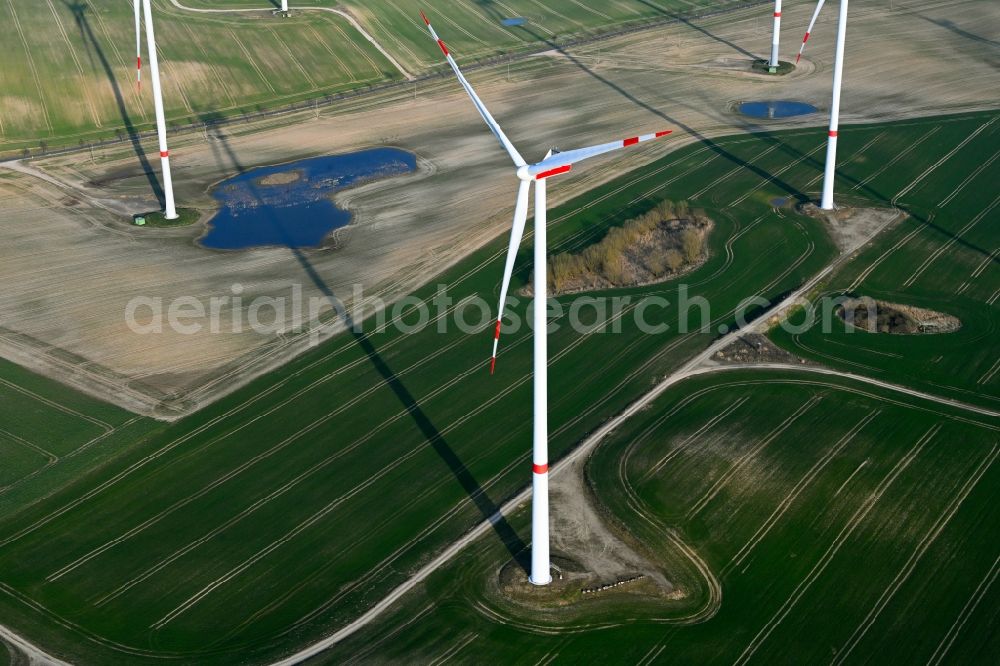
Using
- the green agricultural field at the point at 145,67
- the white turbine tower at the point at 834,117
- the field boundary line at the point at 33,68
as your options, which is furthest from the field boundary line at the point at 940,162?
the field boundary line at the point at 33,68

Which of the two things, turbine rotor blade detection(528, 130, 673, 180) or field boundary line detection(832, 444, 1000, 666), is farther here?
field boundary line detection(832, 444, 1000, 666)

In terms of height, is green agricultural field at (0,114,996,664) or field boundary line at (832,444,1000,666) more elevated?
green agricultural field at (0,114,996,664)

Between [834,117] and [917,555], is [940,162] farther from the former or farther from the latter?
[917,555]

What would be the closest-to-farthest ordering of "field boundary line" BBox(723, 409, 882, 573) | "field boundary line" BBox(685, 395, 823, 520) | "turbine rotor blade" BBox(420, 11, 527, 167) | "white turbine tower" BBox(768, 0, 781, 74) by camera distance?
"turbine rotor blade" BBox(420, 11, 527, 167) → "field boundary line" BBox(723, 409, 882, 573) → "field boundary line" BBox(685, 395, 823, 520) → "white turbine tower" BBox(768, 0, 781, 74)

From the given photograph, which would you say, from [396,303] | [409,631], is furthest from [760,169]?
[409,631]

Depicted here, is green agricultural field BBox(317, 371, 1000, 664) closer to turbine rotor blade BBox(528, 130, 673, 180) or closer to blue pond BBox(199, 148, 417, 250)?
turbine rotor blade BBox(528, 130, 673, 180)

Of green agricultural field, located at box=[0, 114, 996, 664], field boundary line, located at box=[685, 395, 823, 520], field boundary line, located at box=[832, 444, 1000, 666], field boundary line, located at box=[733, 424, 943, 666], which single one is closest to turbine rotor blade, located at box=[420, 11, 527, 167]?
green agricultural field, located at box=[0, 114, 996, 664]
